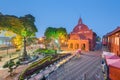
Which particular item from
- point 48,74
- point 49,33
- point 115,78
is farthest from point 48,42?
point 115,78

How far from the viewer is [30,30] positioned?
144 feet

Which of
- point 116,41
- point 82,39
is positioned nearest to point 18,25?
point 116,41

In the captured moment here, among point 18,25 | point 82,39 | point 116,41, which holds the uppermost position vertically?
point 18,25

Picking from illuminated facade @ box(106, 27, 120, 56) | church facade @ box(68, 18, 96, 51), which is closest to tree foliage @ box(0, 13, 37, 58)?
illuminated facade @ box(106, 27, 120, 56)

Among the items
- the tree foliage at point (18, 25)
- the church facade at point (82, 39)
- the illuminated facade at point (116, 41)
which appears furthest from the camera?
the church facade at point (82, 39)

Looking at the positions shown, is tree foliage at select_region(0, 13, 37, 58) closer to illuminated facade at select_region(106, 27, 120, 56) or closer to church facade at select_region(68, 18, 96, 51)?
illuminated facade at select_region(106, 27, 120, 56)

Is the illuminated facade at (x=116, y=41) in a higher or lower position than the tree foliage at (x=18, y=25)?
lower

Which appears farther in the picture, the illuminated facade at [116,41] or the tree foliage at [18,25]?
the illuminated facade at [116,41]

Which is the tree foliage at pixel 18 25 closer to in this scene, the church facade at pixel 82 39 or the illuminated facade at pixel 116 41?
the illuminated facade at pixel 116 41

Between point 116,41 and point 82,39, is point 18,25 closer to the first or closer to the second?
point 116,41

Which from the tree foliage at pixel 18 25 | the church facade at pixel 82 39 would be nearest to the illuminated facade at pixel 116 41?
the tree foliage at pixel 18 25

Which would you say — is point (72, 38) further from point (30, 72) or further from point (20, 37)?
point (30, 72)

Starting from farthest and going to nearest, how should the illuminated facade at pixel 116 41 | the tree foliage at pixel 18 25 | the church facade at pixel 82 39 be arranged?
the church facade at pixel 82 39
the illuminated facade at pixel 116 41
the tree foliage at pixel 18 25

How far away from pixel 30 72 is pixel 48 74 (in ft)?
8.05
